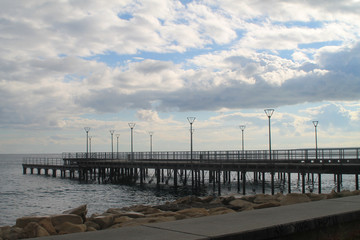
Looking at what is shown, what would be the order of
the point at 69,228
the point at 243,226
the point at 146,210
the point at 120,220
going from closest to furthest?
the point at 243,226 < the point at 69,228 < the point at 120,220 < the point at 146,210

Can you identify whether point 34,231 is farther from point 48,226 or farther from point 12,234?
point 48,226

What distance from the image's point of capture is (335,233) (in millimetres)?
5898

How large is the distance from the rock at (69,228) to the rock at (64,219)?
0.27m

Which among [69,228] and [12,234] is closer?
[12,234]

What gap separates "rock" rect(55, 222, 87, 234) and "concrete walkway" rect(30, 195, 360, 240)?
3.71 metres

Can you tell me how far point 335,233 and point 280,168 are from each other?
2781 cm

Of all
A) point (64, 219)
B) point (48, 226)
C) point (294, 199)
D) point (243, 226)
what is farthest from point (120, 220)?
point (243, 226)

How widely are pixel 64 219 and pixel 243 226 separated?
605 cm

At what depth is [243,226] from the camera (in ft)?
17.0

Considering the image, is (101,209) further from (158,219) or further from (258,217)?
(258,217)

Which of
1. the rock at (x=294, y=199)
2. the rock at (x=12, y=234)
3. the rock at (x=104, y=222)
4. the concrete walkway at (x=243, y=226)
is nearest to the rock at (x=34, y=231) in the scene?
the rock at (x=12, y=234)

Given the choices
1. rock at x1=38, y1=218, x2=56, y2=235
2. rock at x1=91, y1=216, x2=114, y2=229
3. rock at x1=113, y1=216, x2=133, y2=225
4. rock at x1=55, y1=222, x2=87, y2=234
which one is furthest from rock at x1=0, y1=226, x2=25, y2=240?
rock at x1=113, y1=216, x2=133, y2=225

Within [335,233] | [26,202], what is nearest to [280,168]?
[26,202]

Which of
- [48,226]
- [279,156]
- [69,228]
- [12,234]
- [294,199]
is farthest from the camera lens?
[279,156]
